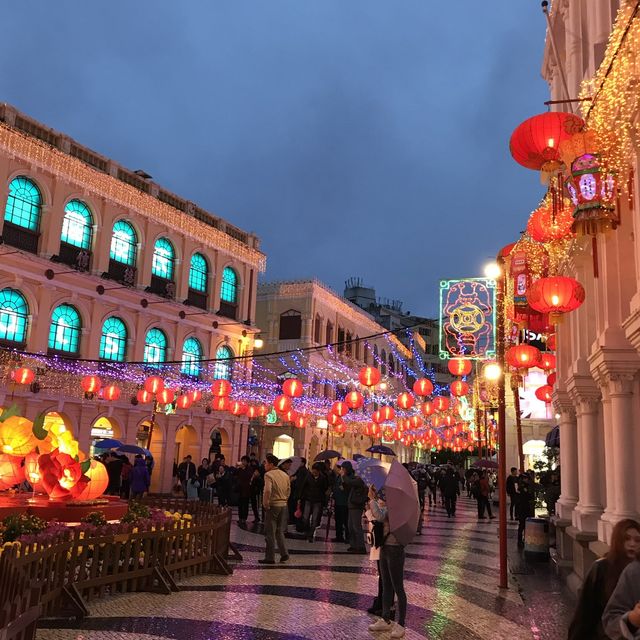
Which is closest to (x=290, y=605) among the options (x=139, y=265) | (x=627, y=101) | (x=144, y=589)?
(x=144, y=589)

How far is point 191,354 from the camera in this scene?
30953 mm

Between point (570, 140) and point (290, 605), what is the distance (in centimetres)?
608

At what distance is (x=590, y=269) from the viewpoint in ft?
34.3

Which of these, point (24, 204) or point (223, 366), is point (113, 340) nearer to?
point (24, 204)

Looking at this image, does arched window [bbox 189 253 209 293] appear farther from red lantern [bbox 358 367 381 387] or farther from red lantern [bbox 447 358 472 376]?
red lantern [bbox 447 358 472 376]

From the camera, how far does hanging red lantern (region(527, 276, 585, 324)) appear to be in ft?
28.3

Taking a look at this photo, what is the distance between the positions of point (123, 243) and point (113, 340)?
3999 mm

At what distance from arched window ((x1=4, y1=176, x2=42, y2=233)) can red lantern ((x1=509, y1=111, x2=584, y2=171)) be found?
65.5 feet

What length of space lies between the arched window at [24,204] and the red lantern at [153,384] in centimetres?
763

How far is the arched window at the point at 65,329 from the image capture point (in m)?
24.6

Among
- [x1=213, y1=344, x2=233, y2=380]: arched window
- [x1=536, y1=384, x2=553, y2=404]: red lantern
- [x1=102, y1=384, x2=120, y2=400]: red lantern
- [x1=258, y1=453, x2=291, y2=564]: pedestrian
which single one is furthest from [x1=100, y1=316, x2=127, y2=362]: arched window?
[x1=258, y1=453, x2=291, y2=564]: pedestrian

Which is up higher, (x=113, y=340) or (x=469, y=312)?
(x=113, y=340)

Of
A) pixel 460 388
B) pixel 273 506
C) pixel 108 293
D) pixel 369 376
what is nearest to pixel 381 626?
pixel 273 506

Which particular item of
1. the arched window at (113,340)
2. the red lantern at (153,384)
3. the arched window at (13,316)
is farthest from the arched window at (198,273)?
the red lantern at (153,384)
